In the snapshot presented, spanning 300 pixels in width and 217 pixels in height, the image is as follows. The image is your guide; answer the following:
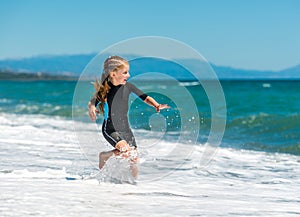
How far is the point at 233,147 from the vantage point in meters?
10.4

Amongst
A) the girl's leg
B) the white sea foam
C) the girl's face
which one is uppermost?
the girl's face

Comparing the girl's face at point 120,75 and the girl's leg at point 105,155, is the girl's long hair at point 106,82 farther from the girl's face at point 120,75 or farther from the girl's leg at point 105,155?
the girl's leg at point 105,155

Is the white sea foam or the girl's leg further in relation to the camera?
the girl's leg

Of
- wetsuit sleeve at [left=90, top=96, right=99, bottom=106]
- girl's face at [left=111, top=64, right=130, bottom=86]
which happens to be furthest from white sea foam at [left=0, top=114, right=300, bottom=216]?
girl's face at [left=111, top=64, right=130, bottom=86]

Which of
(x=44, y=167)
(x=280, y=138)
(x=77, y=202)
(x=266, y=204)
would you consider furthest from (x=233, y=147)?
(x=77, y=202)

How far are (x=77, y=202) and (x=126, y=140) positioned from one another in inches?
40.3

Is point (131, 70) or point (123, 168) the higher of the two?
point (131, 70)

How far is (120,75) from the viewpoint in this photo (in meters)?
5.18

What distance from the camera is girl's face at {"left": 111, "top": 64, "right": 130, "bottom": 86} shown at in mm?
5176

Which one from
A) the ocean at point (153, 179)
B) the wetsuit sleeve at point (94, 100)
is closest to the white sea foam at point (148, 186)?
the ocean at point (153, 179)

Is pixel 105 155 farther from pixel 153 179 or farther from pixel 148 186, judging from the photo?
pixel 153 179

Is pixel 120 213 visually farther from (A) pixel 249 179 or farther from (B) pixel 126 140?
(A) pixel 249 179

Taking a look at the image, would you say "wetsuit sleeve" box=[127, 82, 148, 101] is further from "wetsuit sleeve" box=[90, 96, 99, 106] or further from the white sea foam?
the white sea foam

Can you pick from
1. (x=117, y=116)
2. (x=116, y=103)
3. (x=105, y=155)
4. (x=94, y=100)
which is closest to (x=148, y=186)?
(x=105, y=155)
